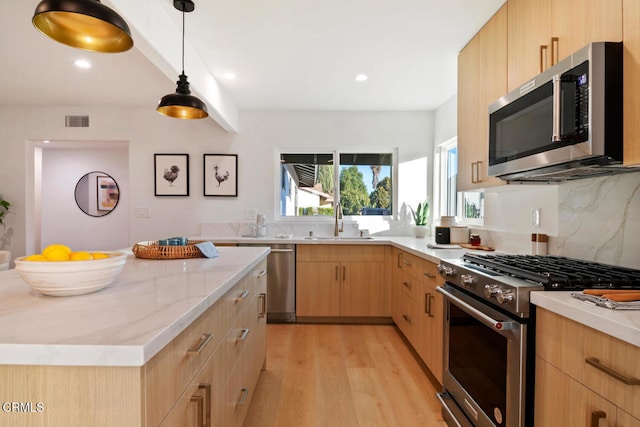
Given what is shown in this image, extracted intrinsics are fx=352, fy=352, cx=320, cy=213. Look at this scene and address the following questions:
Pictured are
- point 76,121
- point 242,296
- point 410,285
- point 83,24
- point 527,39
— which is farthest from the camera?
point 76,121

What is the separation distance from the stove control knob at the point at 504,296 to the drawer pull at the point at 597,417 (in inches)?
16.7

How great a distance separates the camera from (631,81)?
4.07 feet

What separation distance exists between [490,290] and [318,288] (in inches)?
95.1

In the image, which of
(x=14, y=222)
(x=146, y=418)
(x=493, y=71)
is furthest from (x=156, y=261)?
(x=14, y=222)

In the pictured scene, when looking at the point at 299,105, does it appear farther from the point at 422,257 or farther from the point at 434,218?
the point at 422,257

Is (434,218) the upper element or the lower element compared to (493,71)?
lower

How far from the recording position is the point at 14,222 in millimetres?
4230

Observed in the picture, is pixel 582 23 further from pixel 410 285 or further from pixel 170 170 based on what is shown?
pixel 170 170

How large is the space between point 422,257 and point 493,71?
130cm

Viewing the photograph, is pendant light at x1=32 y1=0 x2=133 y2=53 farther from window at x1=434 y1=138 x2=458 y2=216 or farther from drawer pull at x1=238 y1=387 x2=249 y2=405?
window at x1=434 y1=138 x2=458 y2=216

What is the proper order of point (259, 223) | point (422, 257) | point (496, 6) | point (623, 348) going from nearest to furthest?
point (623, 348) < point (496, 6) < point (422, 257) < point (259, 223)

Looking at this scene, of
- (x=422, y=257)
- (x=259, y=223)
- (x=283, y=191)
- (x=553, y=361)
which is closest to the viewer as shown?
(x=553, y=361)

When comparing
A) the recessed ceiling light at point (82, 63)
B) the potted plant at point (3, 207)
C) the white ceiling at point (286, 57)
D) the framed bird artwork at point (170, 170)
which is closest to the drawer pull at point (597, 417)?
the white ceiling at point (286, 57)

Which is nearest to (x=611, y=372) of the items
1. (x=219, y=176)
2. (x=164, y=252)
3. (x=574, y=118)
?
(x=574, y=118)
